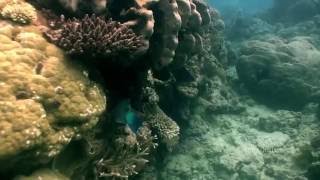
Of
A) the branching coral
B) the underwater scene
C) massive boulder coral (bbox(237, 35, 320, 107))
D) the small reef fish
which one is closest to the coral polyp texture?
the underwater scene

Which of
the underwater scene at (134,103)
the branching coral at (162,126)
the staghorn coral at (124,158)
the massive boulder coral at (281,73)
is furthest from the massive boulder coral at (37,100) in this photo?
the massive boulder coral at (281,73)

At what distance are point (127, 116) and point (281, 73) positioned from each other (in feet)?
23.9

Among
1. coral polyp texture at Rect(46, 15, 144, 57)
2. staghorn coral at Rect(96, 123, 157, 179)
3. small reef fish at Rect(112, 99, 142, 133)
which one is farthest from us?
staghorn coral at Rect(96, 123, 157, 179)

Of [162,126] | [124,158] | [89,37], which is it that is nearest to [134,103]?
[124,158]

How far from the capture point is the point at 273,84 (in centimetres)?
1119

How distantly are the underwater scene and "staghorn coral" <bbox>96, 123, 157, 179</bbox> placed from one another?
2cm

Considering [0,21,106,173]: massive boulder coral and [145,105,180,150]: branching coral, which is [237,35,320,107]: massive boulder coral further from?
[0,21,106,173]: massive boulder coral

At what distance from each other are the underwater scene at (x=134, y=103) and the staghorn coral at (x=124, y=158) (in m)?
0.02

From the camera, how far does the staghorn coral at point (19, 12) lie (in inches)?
199

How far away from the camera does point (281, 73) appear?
11.2m

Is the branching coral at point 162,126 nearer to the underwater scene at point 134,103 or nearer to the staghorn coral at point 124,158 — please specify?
the underwater scene at point 134,103

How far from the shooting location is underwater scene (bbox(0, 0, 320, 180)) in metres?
4.35

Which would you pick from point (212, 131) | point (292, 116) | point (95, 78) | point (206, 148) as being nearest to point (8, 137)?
point (95, 78)

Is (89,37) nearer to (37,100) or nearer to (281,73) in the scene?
(37,100)
